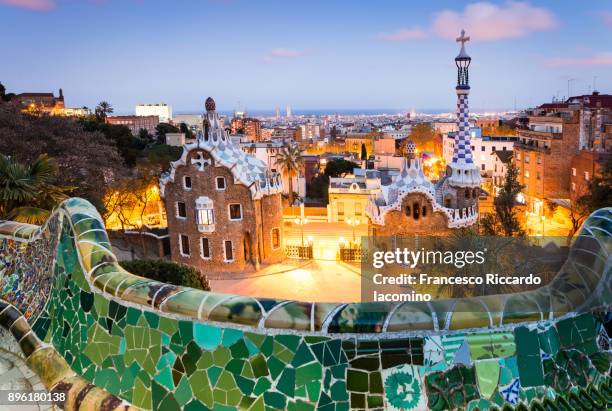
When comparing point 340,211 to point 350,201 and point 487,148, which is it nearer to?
point 350,201

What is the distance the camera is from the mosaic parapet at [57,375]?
180 inches

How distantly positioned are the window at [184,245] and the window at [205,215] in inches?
54.7

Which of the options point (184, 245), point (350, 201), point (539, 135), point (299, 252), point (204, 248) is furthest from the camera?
point (539, 135)

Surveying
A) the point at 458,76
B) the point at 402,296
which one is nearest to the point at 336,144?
the point at 458,76

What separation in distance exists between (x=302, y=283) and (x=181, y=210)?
278 inches

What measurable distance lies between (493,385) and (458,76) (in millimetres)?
23345

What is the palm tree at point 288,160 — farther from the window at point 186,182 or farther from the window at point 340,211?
the window at point 186,182

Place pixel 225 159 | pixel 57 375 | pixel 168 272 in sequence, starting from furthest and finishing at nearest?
pixel 225 159
pixel 168 272
pixel 57 375

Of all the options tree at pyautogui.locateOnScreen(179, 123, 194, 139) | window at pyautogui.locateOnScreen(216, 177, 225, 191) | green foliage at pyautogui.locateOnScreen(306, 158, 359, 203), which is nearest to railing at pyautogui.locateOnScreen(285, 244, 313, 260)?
window at pyautogui.locateOnScreen(216, 177, 225, 191)

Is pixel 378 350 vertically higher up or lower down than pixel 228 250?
higher up

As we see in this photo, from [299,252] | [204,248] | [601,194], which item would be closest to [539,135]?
[601,194]

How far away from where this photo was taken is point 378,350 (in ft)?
12.5

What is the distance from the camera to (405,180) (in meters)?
23.0

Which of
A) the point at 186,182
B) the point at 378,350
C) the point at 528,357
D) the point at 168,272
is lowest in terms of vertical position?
the point at 168,272
